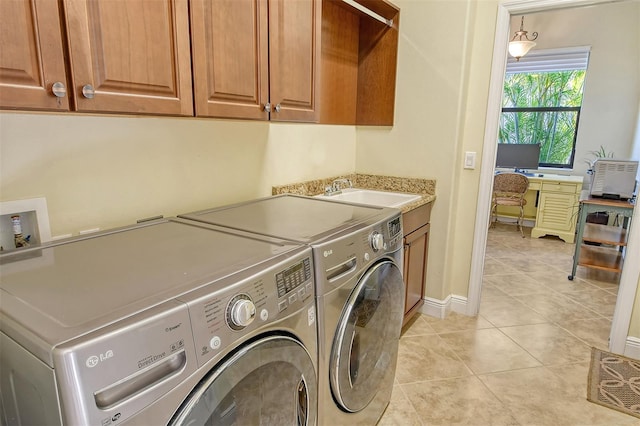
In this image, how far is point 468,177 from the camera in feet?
8.71

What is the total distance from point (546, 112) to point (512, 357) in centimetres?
422

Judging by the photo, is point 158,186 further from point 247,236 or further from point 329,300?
point 329,300

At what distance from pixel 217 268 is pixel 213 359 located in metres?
0.23

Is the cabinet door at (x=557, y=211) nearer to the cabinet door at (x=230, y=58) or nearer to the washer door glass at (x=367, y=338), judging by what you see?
the washer door glass at (x=367, y=338)

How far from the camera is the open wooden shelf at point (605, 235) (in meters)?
3.34

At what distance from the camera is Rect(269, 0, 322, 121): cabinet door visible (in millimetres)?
1520

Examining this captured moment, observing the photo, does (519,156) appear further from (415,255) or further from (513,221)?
(415,255)

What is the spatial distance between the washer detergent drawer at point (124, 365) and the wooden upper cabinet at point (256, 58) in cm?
79

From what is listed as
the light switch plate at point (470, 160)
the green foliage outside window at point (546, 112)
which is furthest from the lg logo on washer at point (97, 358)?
the green foliage outside window at point (546, 112)

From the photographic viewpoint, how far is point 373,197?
2.72m

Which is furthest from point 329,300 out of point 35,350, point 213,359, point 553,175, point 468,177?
point 553,175

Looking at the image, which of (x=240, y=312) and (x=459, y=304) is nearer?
(x=240, y=312)

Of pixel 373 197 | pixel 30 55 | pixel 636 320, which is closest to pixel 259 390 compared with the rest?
pixel 30 55

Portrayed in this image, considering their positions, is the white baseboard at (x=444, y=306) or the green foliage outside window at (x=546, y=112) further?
the green foliage outside window at (x=546, y=112)
